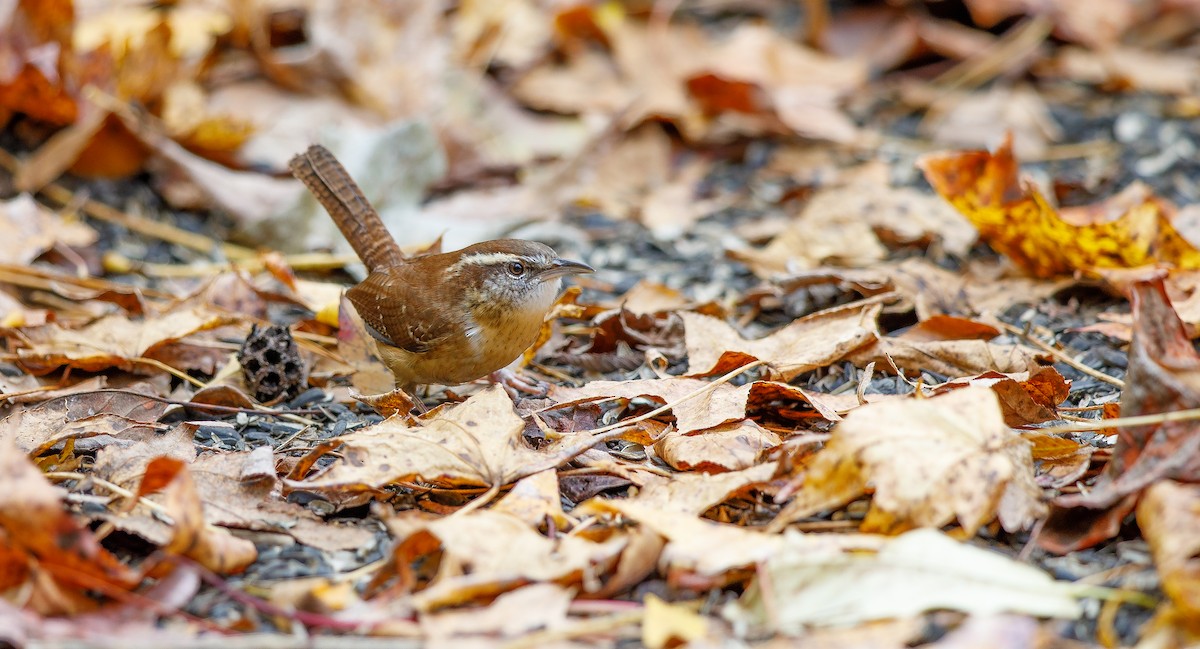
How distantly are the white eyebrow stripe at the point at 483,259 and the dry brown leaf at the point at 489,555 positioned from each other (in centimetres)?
159

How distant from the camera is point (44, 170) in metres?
6.32

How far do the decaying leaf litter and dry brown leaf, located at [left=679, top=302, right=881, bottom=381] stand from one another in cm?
2

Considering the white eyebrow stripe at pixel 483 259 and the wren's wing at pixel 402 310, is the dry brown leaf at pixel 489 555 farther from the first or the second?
the white eyebrow stripe at pixel 483 259

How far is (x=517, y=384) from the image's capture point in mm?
4652

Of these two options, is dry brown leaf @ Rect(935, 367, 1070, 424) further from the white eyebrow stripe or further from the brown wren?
the white eyebrow stripe

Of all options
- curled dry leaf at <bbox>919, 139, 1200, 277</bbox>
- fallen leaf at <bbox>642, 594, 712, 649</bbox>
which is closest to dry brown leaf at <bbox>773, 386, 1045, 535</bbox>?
fallen leaf at <bbox>642, 594, 712, 649</bbox>

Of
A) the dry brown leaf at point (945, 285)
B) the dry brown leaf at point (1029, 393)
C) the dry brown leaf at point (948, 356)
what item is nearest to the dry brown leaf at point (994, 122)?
the dry brown leaf at point (945, 285)

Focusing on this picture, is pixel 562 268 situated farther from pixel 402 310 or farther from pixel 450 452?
pixel 450 452

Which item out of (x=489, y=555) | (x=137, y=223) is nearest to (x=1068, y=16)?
(x=137, y=223)

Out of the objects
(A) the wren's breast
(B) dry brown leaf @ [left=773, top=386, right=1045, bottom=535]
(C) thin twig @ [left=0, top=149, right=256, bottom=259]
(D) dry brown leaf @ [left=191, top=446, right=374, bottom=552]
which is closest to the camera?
(B) dry brown leaf @ [left=773, top=386, right=1045, bottom=535]

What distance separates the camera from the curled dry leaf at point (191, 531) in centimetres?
295

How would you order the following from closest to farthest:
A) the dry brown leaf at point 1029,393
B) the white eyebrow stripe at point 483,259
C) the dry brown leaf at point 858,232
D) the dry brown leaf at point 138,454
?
the dry brown leaf at point 138,454, the dry brown leaf at point 1029,393, the white eyebrow stripe at point 483,259, the dry brown leaf at point 858,232

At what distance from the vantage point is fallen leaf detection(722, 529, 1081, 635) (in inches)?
107

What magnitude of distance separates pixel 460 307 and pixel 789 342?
4.07 feet
